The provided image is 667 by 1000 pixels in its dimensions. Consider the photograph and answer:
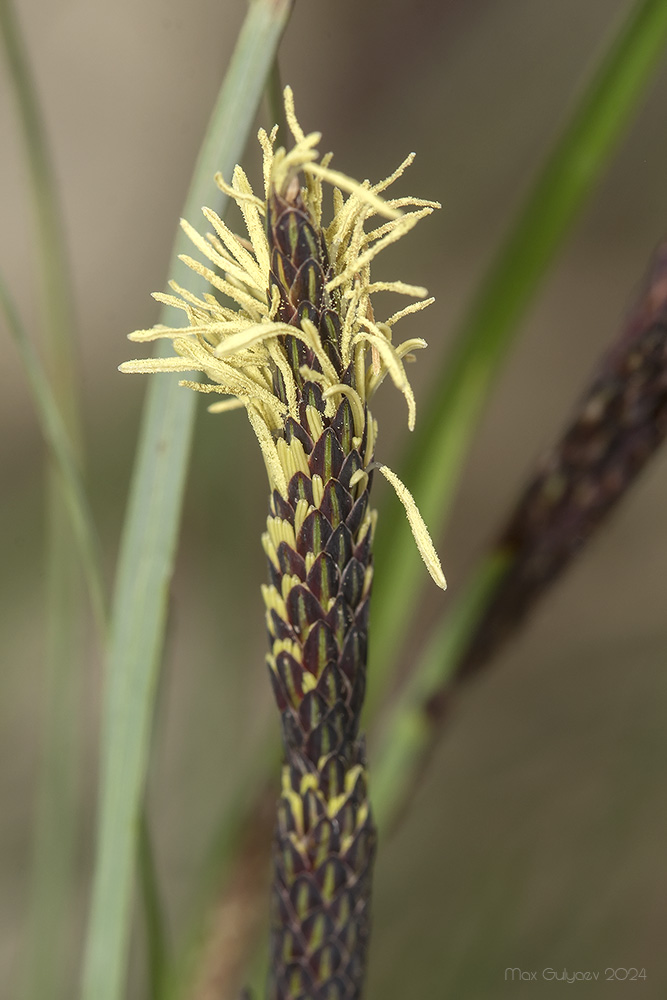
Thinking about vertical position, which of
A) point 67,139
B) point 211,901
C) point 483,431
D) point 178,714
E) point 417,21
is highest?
point 417,21

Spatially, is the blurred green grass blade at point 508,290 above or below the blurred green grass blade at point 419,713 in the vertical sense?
above

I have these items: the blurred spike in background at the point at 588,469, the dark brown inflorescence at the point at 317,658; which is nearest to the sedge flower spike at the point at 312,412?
the dark brown inflorescence at the point at 317,658

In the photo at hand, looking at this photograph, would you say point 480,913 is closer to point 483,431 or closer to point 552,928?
point 552,928

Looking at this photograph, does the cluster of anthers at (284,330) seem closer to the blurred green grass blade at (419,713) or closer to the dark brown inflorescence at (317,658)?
the dark brown inflorescence at (317,658)

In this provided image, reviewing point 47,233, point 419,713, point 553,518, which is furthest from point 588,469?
point 47,233

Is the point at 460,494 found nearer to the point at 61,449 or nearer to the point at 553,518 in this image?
the point at 553,518

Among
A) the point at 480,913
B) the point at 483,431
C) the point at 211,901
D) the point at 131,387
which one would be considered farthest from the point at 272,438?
the point at 483,431

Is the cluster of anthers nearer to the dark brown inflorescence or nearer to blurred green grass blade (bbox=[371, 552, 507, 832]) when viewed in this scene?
the dark brown inflorescence
